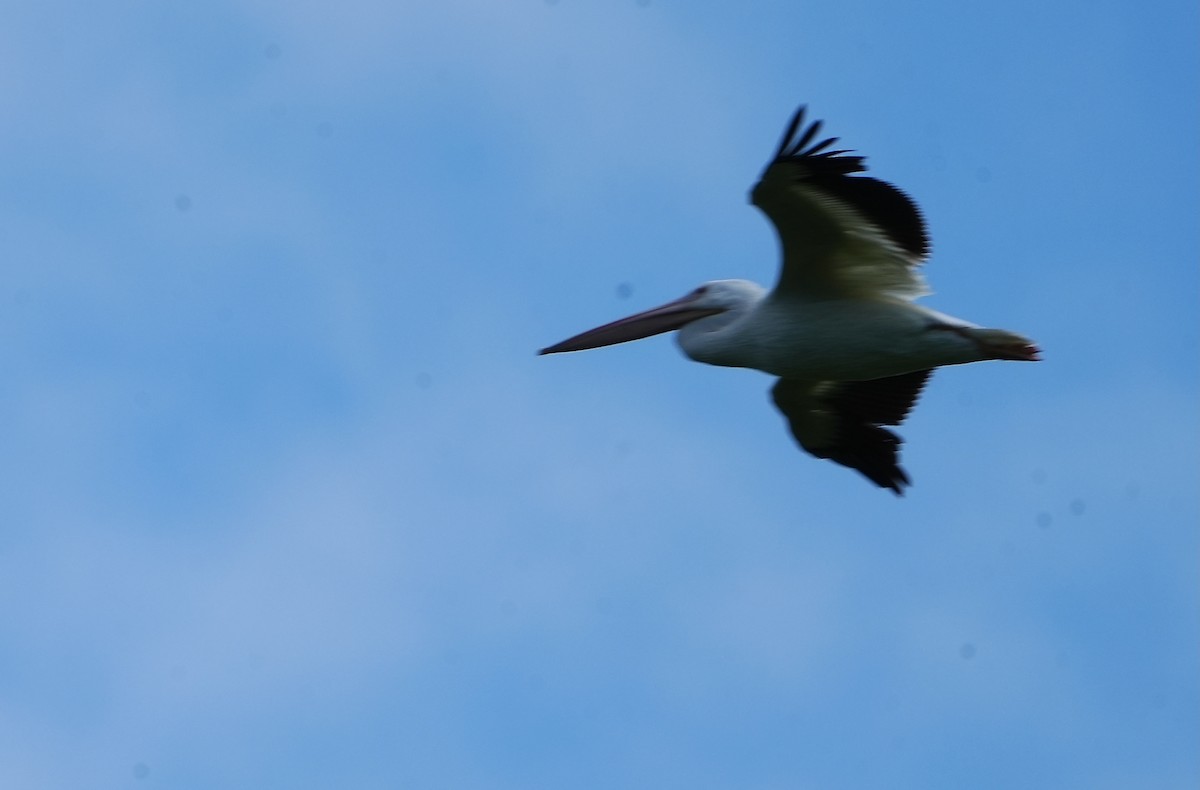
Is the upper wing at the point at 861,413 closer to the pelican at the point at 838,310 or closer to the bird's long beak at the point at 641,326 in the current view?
the pelican at the point at 838,310

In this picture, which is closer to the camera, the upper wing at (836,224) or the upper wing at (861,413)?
the upper wing at (836,224)

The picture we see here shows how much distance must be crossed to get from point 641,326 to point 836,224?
2.44 metres

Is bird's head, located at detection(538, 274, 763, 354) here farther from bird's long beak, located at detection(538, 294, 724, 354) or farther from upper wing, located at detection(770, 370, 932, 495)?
upper wing, located at detection(770, 370, 932, 495)

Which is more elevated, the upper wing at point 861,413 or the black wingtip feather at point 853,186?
the black wingtip feather at point 853,186

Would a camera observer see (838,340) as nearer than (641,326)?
Yes

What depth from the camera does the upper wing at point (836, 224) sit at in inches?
408

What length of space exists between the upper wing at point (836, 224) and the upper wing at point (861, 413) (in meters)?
1.40

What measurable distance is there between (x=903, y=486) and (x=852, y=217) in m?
2.66

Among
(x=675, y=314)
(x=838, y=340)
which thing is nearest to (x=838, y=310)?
(x=838, y=340)

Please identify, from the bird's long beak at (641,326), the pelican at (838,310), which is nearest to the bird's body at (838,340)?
the pelican at (838,310)

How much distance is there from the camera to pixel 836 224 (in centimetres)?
1090

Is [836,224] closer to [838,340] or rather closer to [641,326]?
[838,340]

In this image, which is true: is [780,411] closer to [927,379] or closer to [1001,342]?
[927,379]

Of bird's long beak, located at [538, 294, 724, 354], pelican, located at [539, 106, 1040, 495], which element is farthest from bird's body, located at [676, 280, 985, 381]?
bird's long beak, located at [538, 294, 724, 354]
